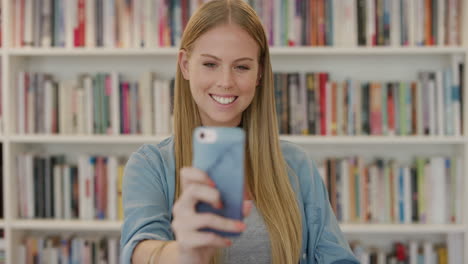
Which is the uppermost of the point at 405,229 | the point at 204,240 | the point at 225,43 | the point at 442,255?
the point at 225,43

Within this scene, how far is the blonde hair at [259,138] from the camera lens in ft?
3.65

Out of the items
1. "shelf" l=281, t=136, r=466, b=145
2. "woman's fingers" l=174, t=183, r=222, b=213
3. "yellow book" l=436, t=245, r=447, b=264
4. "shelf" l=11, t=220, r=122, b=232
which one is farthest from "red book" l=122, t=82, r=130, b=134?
"woman's fingers" l=174, t=183, r=222, b=213

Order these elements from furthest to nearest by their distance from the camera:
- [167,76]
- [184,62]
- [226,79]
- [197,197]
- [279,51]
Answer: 1. [167,76]
2. [279,51]
3. [184,62]
4. [226,79]
5. [197,197]

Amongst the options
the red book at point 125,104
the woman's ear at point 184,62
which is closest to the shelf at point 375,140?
the red book at point 125,104

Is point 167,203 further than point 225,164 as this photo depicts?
Yes

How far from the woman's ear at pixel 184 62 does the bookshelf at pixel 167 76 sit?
3.92 ft

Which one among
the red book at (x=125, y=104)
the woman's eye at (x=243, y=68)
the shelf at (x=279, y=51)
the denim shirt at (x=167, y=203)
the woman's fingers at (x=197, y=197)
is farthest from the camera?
the red book at (x=125, y=104)

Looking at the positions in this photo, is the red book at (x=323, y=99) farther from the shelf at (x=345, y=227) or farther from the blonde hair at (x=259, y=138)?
the blonde hair at (x=259, y=138)

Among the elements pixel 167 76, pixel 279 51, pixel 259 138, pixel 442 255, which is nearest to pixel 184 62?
pixel 259 138

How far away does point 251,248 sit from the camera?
1.12 metres

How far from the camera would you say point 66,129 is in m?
2.45

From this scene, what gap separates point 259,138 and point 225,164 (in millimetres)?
532

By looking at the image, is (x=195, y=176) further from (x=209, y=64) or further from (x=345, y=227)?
(x=345, y=227)

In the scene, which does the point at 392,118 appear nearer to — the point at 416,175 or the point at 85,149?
the point at 416,175
